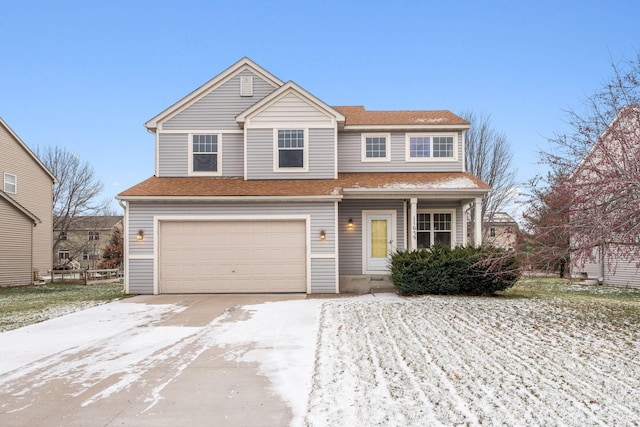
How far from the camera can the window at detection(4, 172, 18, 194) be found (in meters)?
21.4

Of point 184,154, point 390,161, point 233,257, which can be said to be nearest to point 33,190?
point 184,154

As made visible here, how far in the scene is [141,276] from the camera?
13.4 meters

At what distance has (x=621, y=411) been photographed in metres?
3.96

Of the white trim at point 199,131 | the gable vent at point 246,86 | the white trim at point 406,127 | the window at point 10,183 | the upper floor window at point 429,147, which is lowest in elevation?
the window at point 10,183

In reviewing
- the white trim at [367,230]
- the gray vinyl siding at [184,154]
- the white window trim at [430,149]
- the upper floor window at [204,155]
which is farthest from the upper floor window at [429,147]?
the upper floor window at [204,155]

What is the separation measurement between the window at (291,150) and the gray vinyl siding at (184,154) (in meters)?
1.39

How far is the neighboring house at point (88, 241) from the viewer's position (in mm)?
40188

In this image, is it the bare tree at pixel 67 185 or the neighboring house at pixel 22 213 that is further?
the bare tree at pixel 67 185

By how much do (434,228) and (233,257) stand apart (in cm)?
663

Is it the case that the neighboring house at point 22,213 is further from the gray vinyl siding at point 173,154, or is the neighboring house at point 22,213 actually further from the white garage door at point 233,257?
the white garage door at point 233,257

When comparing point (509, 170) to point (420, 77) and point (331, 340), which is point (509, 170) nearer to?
point (420, 77)

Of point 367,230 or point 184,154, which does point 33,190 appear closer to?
point 184,154

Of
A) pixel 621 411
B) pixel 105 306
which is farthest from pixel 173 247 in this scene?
pixel 621 411

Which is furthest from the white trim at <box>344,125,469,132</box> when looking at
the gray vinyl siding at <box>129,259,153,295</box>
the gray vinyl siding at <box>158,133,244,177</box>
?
the gray vinyl siding at <box>129,259,153,295</box>
